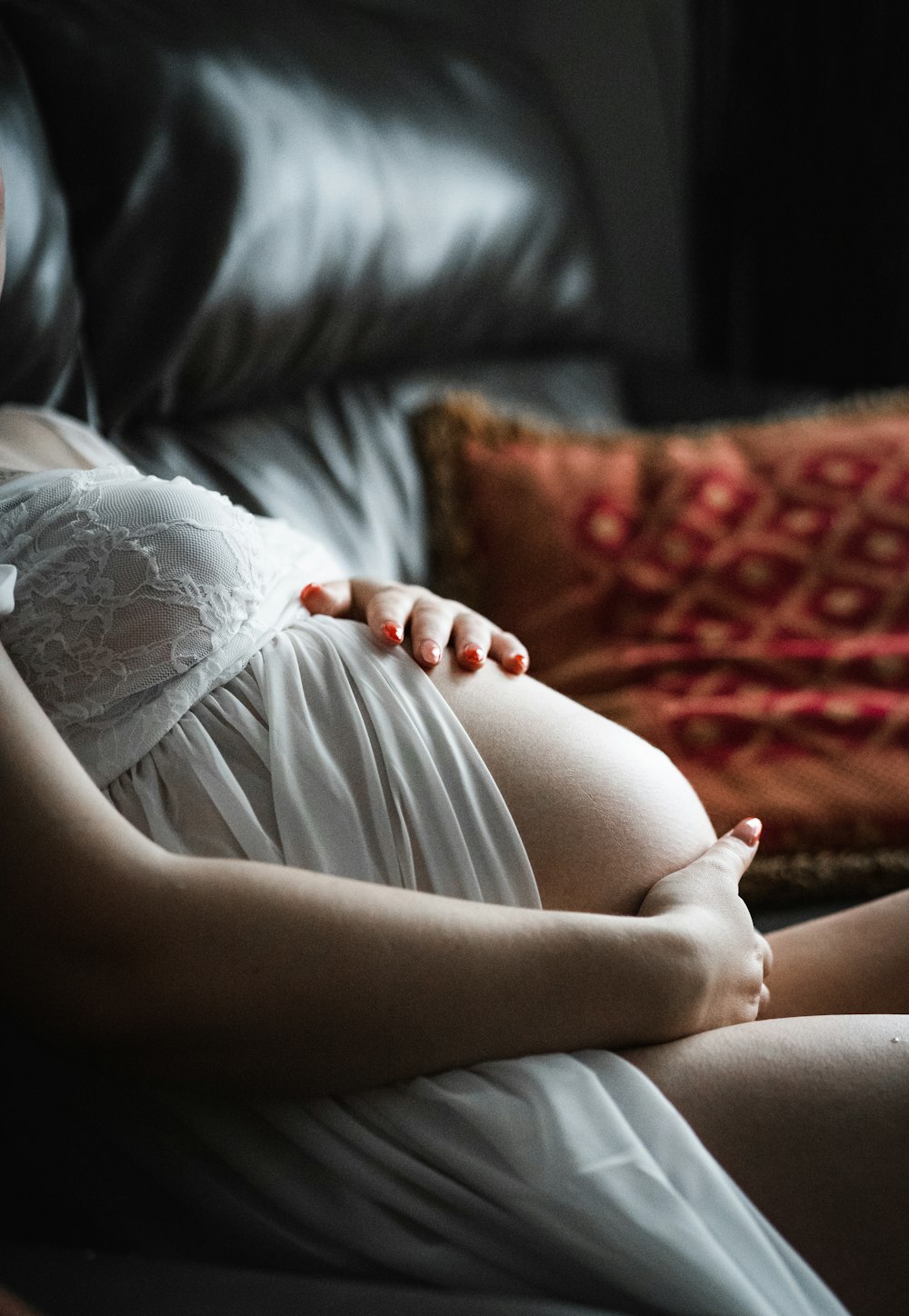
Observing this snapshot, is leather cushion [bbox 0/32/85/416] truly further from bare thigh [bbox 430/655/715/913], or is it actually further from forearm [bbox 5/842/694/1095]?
forearm [bbox 5/842/694/1095]

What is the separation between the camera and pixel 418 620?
823 millimetres

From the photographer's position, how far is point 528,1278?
1.86 feet

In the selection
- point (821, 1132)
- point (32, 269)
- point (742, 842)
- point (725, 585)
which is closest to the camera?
point (821, 1132)

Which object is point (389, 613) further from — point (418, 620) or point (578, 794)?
point (578, 794)

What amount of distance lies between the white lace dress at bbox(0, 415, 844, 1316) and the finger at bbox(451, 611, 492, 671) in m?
0.05

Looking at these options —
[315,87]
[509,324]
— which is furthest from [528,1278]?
[509,324]

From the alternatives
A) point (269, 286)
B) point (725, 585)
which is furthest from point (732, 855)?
point (269, 286)

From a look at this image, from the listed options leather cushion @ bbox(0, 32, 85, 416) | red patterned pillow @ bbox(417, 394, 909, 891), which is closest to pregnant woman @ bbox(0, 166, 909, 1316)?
leather cushion @ bbox(0, 32, 85, 416)

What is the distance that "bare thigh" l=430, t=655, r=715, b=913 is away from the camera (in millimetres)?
704

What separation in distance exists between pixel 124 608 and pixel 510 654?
27 centimetres

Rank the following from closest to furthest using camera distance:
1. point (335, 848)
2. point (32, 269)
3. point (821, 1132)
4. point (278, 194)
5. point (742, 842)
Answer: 1. point (821, 1132)
2. point (335, 848)
3. point (742, 842)
4. point (32, 269)
5. point (278, 194)

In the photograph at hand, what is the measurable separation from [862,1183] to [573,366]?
143cm

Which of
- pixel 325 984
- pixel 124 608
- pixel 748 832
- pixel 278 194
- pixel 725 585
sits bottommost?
pixel 725 585

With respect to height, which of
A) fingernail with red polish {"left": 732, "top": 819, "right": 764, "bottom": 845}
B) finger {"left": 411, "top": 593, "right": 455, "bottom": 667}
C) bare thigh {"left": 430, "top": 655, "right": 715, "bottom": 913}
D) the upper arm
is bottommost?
fingernail with red polish {"left": 732, "top": 819, "right": 764, "bottom": 845}
